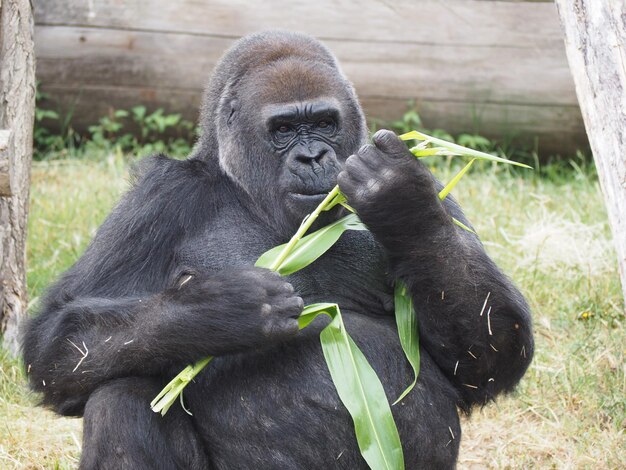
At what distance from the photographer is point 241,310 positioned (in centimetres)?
352

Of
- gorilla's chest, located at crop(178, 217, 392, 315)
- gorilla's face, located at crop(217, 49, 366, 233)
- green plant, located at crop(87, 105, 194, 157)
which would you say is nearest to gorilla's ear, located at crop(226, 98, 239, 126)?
gorilla's face, located at crop(217, 49, 366, 233)

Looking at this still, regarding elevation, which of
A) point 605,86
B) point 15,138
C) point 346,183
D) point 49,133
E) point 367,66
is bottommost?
point 49,133

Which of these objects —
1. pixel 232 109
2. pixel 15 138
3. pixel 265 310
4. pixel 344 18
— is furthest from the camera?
pixel 344 18

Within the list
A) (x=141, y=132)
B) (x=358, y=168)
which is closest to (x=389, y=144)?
(x=358, y=168)

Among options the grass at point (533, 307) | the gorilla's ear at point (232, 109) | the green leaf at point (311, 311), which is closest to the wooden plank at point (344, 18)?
the grass at point (533, 307)

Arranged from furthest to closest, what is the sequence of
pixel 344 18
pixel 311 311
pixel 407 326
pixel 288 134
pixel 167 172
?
pixel 344 18, pixel 167 172, pixel 288 134, pixel 407 326, pixel 311 311

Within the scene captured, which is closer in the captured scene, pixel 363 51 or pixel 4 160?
pixel 4 160

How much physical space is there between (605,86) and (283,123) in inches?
47.2

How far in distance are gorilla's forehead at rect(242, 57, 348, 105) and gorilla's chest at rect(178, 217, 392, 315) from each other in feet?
1.74

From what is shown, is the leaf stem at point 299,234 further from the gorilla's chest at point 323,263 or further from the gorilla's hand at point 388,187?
the gorilla's chest at point 323,263

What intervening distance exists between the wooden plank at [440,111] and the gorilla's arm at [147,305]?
14.7ft

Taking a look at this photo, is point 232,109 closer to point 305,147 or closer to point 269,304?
point 305,147

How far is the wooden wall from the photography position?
8.26m

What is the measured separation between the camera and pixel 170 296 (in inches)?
144
